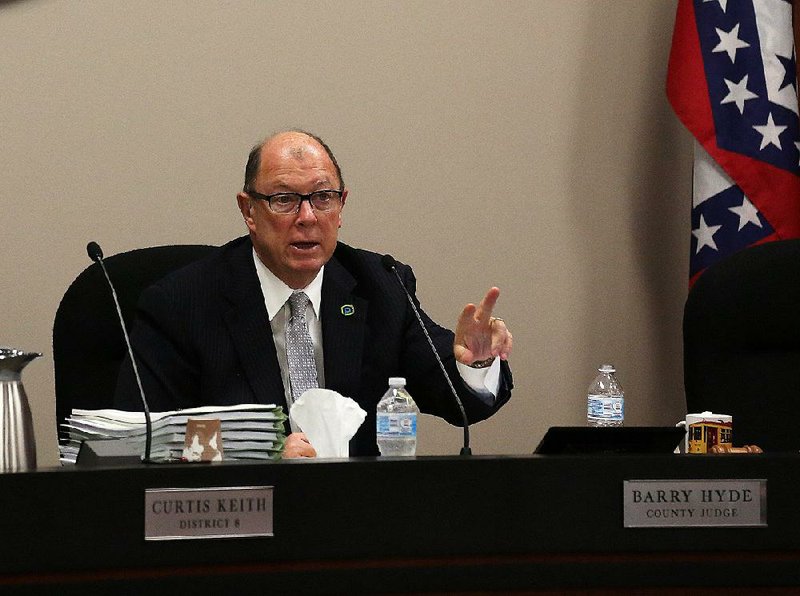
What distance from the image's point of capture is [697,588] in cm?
149

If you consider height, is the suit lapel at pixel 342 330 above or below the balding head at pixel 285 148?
below

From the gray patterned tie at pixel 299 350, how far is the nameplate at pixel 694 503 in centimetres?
118

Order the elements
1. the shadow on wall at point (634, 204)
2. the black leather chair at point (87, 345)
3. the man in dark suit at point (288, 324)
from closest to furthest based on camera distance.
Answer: the man in dark suit at point (288, 324) → the black leather chair at point (87, 345) → the shadow on wall at point (634, 204)

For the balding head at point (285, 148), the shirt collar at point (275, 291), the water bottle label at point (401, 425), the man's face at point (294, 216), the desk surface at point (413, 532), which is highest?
the balding head at point (285, 148)

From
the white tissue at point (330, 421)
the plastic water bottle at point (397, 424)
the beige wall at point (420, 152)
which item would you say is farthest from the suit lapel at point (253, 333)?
the beige wall at point (420, 152)

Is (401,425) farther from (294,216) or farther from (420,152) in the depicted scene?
(420,152)

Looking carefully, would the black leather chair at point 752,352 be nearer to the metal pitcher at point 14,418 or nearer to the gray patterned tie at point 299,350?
the gray patterned tie at point 299,350

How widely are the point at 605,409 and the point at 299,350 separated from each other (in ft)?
2.73

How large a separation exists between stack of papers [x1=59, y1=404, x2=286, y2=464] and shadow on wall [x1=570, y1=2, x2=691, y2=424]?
2128mm

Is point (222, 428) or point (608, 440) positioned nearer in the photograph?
point (608, 440)

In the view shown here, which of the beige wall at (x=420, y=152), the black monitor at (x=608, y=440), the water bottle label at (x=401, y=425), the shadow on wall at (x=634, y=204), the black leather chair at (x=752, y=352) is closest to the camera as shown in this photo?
the black monitor at (x=608, y=440)

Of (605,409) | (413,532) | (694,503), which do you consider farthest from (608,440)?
(605,409)

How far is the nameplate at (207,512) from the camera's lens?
137 cm

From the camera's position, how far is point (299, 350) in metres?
2.61
